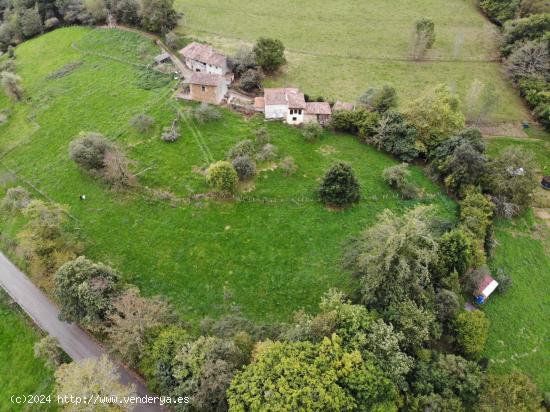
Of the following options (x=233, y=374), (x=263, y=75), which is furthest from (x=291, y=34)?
(x=233, y=374)

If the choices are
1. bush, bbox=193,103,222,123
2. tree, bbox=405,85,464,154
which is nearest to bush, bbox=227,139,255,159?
bush, bbox=193,103,222,123

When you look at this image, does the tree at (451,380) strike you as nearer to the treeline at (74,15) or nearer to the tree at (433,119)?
the tree at (433,119)

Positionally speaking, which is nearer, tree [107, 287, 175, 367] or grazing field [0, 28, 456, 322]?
tree [107, 287, 175, 367]

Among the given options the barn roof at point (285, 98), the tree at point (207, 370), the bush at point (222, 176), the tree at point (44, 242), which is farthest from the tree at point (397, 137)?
the tree at point (44, 242)

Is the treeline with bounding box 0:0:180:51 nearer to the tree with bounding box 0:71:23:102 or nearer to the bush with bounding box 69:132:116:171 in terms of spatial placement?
the tree with bounding box 0:71:23:102

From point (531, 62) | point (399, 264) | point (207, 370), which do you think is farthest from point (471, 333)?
point (531, 62)

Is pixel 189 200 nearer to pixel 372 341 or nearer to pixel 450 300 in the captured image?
pixel 372 341

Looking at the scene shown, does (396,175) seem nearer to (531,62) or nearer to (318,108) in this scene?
(318,108)
